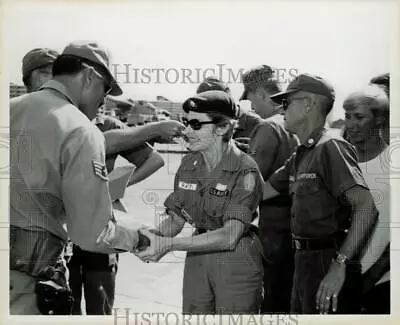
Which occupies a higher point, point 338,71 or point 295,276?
point 338,71

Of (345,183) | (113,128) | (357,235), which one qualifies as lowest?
(357,235)

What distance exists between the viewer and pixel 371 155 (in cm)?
310

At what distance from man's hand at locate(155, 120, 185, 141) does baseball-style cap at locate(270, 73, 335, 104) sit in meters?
0.45

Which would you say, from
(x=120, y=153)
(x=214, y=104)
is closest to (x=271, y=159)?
(x=214, y=104)

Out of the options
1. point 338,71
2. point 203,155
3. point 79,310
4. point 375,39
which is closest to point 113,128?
point 203,155

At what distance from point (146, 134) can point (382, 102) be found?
1.10 meters

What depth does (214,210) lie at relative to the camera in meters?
3.05

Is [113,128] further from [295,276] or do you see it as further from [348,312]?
[348,312]

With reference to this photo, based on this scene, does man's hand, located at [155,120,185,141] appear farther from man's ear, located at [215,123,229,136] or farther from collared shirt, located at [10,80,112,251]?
collared shirt, located at [10,80,112,251]

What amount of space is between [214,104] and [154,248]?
2.33ft

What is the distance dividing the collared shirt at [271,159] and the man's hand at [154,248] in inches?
17.5

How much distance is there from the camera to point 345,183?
3.04 metres

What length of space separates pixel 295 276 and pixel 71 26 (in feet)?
5.02
